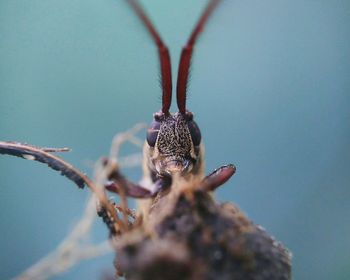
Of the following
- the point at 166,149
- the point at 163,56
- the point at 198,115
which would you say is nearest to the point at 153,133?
the point at 166,149

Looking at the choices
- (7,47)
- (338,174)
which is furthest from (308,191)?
(7,47)

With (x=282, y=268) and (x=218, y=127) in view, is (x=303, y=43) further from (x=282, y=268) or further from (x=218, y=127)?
(x=282, y=268)

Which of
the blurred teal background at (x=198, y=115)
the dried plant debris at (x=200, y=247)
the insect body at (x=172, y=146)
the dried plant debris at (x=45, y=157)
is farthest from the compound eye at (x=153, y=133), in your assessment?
the blurred teal background at (x=198, y=115)

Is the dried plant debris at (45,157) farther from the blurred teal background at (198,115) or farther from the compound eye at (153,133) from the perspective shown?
the blurred teal background at (198,115)

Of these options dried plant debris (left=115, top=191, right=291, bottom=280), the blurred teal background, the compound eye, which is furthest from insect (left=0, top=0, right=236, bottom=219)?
the blurred teal background

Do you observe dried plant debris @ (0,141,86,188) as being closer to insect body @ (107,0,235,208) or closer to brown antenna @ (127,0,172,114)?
insect body @ (107,0,235,208)

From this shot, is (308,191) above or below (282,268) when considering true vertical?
above
